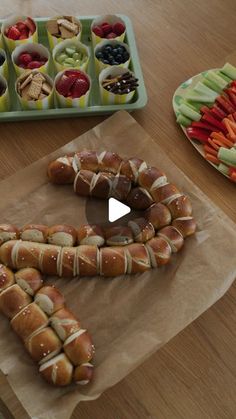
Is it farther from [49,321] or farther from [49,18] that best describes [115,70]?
[49,321]

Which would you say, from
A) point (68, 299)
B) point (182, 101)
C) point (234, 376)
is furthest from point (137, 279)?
point (182, 101)

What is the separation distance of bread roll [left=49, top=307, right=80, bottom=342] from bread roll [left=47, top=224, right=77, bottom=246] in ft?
0.51

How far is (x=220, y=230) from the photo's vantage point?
3.74 feet

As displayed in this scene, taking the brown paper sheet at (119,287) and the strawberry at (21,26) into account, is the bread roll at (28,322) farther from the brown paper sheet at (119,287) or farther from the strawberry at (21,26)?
the strawberry at (21,26)

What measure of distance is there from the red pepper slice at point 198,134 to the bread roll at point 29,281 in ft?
1.74

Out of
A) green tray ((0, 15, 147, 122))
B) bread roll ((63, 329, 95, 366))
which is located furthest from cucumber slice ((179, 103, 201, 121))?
bread roll ((63, 329, 95, 366))

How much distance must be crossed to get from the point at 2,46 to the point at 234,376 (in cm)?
100

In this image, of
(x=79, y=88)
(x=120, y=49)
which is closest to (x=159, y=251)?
(x=79, y=88)

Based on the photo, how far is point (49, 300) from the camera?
Answer: 102cm

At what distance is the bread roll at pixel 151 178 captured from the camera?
117 cm

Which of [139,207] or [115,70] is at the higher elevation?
[115,70]

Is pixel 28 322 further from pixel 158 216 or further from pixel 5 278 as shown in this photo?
pixel 158 216

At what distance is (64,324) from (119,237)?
8.9 inches

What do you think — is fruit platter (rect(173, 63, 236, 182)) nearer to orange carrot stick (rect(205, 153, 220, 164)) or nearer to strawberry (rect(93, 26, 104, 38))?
orange carrot stick (rect(205, 153, 220, 164))
